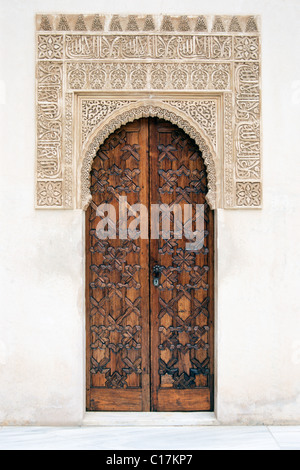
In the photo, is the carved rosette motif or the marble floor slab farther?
the carved rosette motif

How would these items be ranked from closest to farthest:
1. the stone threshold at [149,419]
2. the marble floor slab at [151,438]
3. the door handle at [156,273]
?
the marble floor slab at [151,438], the stone threshold at [149,419], the door handle at [156,273]

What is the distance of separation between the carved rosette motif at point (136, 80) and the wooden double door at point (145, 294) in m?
0.16

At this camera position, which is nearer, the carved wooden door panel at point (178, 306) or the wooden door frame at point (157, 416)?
the wooden door frame at point (157, 416)

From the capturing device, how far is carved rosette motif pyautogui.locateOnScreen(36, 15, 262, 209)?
2.74 metres

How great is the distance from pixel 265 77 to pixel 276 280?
48.2 inches

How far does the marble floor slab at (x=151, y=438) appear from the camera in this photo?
2.42 meters

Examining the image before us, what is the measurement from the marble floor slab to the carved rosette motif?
1.31 metres

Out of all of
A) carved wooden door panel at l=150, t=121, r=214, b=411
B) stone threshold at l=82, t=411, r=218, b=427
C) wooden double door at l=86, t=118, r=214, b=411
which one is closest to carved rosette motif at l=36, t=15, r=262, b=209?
wooden double door at l=86, t=118, r=214, b=411

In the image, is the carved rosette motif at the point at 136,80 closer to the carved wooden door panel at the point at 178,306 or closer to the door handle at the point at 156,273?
the carved wooden door panel at the point at 178,306

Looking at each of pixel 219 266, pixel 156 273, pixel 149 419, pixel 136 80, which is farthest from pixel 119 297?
pixel 136 80

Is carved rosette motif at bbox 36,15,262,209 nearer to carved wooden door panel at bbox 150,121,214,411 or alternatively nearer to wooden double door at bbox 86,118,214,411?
wooden double door at bbox 86,118,214,411

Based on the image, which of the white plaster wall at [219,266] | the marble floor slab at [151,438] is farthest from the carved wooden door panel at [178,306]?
the marble floor slab at [151,438]
